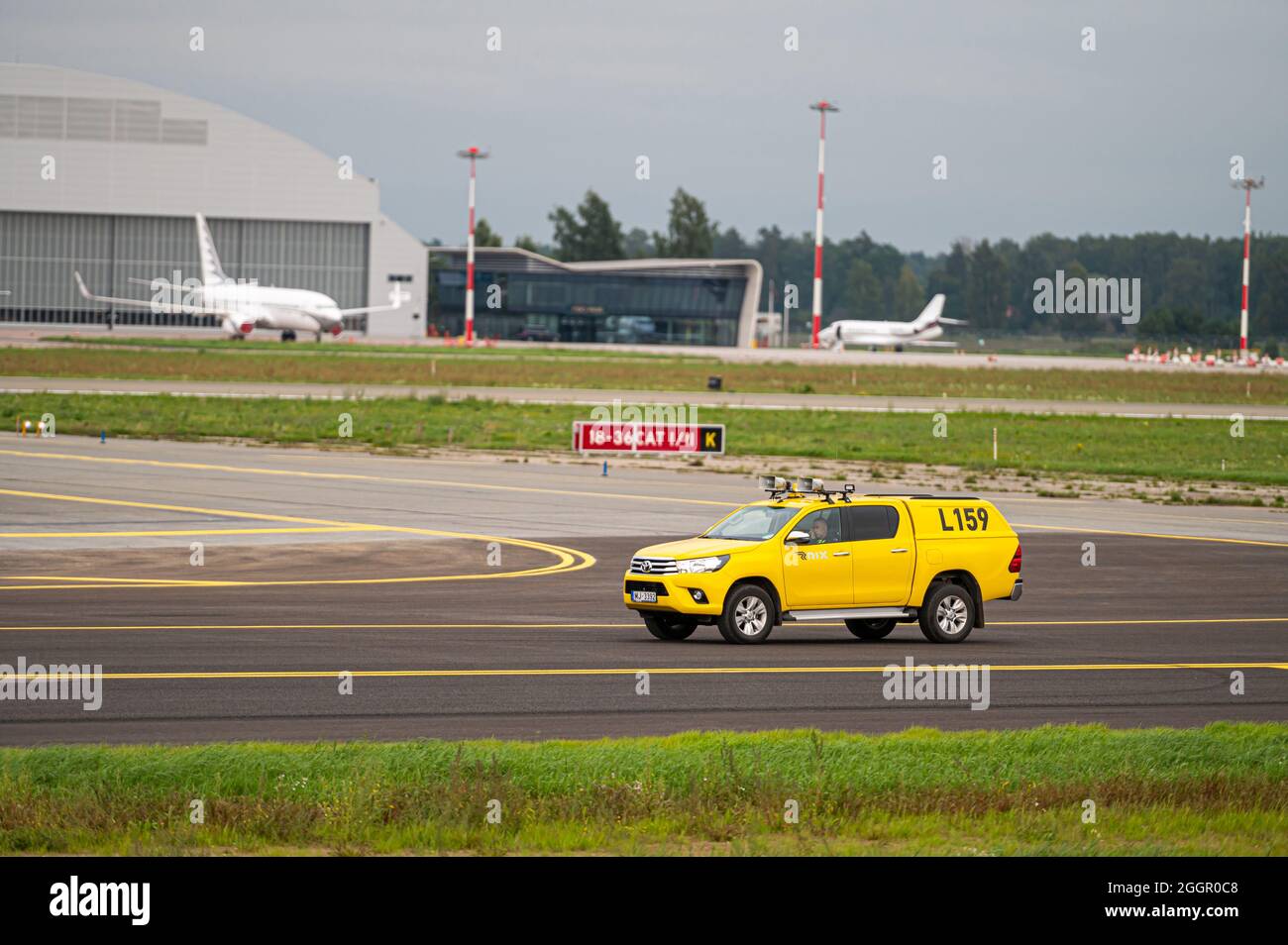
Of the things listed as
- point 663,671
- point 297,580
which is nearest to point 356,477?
point 297,580

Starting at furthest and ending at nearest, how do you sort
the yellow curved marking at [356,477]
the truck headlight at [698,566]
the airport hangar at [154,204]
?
the airport hangar at [154,204] → the yellow curved marking at [356,477] → the truck headlight at [698,566]

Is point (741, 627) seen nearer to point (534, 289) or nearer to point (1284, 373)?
point (1284, 373)

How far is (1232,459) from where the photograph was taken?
2051 inches

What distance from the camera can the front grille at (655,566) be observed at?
1895 cm

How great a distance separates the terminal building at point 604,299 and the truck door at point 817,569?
5923 inches

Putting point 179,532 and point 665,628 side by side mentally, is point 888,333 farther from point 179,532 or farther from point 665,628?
point 665,628

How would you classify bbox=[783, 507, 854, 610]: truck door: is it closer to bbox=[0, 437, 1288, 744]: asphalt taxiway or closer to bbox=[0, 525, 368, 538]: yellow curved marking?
bbox=[0, 437, 1288, 744]: asphalt taxiway

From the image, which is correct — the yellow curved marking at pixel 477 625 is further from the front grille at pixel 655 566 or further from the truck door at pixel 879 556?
the truck door at pixel 879 556

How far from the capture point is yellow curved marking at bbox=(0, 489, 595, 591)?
75.9ft

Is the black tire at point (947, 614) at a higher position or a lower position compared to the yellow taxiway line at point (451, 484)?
lower

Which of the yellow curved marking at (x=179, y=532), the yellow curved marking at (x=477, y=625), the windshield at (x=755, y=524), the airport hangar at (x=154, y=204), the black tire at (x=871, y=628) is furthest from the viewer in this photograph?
the airport hangar at (x=154, y=204)

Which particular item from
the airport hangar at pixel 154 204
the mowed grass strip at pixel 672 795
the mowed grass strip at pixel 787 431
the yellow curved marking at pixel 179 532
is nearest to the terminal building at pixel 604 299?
the airport hangar at pixel 154 204

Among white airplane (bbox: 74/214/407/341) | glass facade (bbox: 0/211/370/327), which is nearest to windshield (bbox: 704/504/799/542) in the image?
white airplane (bbox: 74/214/407/341)

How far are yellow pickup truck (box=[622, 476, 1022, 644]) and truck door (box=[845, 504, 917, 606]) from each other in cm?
1
